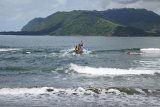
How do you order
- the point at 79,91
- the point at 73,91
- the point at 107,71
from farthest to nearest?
the point at 107,71
the point at 73,91
the point at 79,91

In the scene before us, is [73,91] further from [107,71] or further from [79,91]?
[107,71]

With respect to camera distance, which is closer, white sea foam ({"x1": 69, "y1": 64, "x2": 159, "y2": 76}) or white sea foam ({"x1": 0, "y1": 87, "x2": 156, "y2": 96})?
white sea foam ({"x1": 0, "y1": 87, "x2": 156, "y2": 96})

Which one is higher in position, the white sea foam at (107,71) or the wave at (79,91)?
the wave at (79,91)

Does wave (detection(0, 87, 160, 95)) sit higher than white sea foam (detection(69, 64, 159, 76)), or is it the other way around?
wave (detection(0, 87, 160, 95))

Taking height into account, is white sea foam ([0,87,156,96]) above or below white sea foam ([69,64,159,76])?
above

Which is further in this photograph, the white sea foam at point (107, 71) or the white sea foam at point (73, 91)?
the white sea foam at point (107, 71)

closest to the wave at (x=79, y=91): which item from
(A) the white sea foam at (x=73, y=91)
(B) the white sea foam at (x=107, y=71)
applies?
(A) the white sea foam at (x=73, y=91)

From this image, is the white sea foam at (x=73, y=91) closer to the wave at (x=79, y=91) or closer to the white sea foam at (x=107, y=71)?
the wave at (x=79, y=91)

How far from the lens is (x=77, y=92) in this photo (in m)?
31.5

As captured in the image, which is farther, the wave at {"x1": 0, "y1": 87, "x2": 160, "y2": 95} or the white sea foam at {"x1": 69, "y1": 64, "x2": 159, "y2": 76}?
the white sea foam at {"x1": 69, "y1": 64, "x2": 159, "y2": 76}

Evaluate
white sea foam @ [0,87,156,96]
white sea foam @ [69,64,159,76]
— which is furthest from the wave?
white sea foam @ [69,64,159,76]

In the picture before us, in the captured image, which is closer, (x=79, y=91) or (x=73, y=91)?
(x=79, y=91)

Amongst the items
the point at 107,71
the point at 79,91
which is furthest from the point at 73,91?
the point at 107,71

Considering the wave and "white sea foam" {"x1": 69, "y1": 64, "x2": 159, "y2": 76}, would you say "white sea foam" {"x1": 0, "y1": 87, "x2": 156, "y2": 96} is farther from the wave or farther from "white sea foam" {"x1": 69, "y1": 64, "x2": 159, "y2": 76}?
"white sea foam" {"x1": 69, "y1": 64, "x2": 159, "y2": 76}
